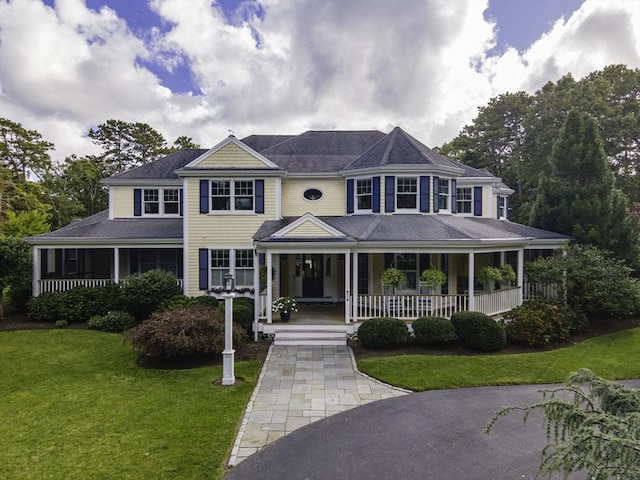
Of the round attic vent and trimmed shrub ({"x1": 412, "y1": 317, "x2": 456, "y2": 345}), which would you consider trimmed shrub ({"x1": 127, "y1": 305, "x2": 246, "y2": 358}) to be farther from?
the round attic vent

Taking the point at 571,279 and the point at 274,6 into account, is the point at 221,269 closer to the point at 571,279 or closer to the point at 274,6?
the point at 274,6

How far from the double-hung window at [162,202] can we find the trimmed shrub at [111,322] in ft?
20.4

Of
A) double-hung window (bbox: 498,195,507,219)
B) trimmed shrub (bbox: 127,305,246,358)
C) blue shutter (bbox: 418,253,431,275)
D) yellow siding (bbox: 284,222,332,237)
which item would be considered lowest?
trimmed shrub (bbox: 127,305,246,358)

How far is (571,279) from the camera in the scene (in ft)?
44.9

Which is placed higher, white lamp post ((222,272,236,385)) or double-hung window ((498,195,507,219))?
double-hung window ((498,195,507,219))

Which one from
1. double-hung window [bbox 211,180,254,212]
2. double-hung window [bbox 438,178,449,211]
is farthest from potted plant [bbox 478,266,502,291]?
double-hung window [bbox 211,180,254,212]

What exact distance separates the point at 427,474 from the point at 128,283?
12.9m

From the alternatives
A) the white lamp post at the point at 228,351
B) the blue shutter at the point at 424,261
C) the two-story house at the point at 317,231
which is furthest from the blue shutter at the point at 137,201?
the blue shutter at the point at 424,261

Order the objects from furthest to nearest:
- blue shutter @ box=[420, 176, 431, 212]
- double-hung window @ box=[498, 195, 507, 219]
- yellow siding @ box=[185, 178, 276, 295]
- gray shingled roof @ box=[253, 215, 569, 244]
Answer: double-hung window @ box=[498, 195, 507, 219], yellow siding @ box=[185, 178, 276, 295], blue shutter @ box=[420, 176, 431, 212], gray shingled roof @ box=[253, 215, 569, 244]

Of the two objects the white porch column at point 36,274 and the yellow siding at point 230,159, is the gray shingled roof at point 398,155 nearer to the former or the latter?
the yellow siding at point 230,159

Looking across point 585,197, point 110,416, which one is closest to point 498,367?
point 110,416

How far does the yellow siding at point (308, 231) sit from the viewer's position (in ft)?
41.2

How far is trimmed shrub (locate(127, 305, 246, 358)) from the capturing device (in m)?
9.45

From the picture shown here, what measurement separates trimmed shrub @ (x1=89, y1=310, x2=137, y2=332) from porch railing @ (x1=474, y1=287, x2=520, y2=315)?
12930 millimetres
